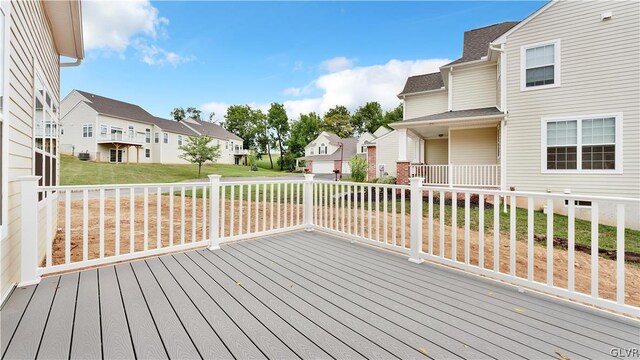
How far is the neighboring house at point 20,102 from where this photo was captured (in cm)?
235

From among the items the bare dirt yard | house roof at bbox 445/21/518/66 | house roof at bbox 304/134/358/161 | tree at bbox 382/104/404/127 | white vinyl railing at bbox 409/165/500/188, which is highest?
tree at bbox 382/104/404/127

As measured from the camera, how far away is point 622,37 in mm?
7176

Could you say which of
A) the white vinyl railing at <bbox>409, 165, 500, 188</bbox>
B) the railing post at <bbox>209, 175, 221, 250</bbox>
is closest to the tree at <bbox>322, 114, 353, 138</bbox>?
the white vinyl railing at <bbox>409, 165, 500, 188</bbox>

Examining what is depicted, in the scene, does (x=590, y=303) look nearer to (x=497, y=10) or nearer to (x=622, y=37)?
(x=622, y=37)

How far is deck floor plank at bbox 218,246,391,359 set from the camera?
170 centimetres

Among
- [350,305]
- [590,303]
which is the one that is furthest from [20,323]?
[590,303]

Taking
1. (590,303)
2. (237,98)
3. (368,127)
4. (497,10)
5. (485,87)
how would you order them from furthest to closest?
(368,127), (237,98), (497,10), (485,87), (590,303)

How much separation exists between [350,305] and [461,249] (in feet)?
12.7

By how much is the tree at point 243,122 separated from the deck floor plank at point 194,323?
43828mm

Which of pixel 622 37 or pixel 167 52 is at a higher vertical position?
pixel 167 52

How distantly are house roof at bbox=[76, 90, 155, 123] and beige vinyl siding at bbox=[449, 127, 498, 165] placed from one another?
26.5 metres

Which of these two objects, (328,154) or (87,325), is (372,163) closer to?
(328,154)

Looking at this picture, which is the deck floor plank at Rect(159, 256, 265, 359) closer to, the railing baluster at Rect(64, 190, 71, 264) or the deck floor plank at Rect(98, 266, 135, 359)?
the deck floor plank at Rect(98, 266, 135, 359)

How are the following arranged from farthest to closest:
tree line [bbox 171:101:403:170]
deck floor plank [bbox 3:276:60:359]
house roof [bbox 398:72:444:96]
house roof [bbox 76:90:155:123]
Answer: tree line [bbox 171:101:403:170] < house roof [bbox 76:90:155:123] < house roof [bbox 398:72:444:96] < deck floor plank [bbox 3:276:60:359]
